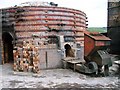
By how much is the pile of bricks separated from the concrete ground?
1.46 feet

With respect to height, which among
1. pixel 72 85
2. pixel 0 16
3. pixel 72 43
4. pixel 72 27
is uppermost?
pixel 0 16

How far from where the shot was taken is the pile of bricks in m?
10.8

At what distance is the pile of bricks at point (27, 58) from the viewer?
10.8m

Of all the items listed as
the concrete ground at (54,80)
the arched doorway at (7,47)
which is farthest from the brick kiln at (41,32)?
the concrete ground at (54,80)

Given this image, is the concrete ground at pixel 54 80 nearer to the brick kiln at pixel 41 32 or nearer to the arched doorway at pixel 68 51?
the brick kiln at pixel 41 32

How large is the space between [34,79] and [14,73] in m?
1.62

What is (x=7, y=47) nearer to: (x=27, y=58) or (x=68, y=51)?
(x=27, y=58)

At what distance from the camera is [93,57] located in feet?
36.0

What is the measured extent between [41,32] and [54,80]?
4.01m

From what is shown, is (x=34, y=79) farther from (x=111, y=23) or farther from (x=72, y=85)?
(x=111, y=23)

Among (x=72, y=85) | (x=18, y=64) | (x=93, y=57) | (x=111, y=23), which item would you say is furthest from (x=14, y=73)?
(x=111, y=23)

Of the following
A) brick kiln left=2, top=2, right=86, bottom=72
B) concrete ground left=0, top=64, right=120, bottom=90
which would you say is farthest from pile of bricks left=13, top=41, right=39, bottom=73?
concrete ground left=0, top=64, right=120, bottom=90

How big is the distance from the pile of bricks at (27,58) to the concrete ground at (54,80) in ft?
1.46

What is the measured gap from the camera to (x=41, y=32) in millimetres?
12430
